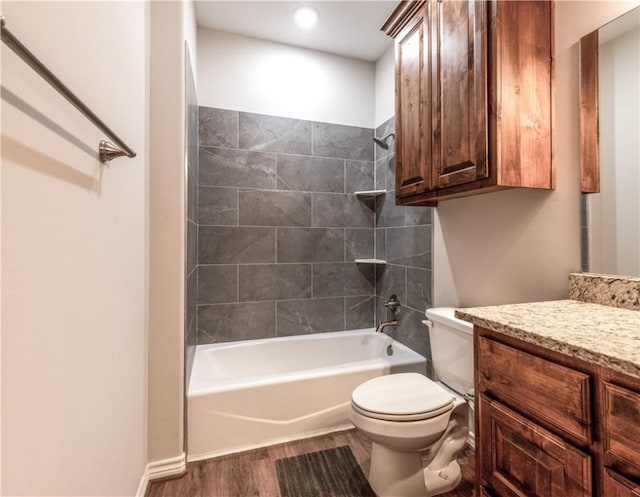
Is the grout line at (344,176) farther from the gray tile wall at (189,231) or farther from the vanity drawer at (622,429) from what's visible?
the vanity drawer at (622,429)

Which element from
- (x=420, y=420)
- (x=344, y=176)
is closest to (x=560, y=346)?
(x=420, y=420)

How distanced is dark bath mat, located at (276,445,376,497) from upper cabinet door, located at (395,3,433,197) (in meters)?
1.47

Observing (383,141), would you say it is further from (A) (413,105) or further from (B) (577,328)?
(B) (577,328)

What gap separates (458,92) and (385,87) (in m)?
1.48

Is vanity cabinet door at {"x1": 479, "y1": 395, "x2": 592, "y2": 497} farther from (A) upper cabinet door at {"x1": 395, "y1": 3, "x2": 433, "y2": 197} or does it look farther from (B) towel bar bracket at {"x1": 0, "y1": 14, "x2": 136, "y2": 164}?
(B) towel bar bracket at {"x1": 0, "y1": 14, "x2": 136, "y2": 164}

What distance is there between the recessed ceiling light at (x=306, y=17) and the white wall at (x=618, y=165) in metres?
1.74

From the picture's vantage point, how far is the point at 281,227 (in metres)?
2.52

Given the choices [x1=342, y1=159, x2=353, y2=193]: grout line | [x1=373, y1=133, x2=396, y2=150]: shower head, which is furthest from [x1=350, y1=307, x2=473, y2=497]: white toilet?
[x1=373, y1=133, x2=396, y2=150]: shower head

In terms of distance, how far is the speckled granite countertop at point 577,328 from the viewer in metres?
0.61

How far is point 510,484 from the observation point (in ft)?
2.71

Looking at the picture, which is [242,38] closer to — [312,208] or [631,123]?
[312,208]

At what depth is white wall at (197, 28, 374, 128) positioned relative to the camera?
236cm

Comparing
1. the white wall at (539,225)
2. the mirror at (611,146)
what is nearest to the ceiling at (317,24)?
the white wall at (539,225)

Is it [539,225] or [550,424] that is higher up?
[539,225]
